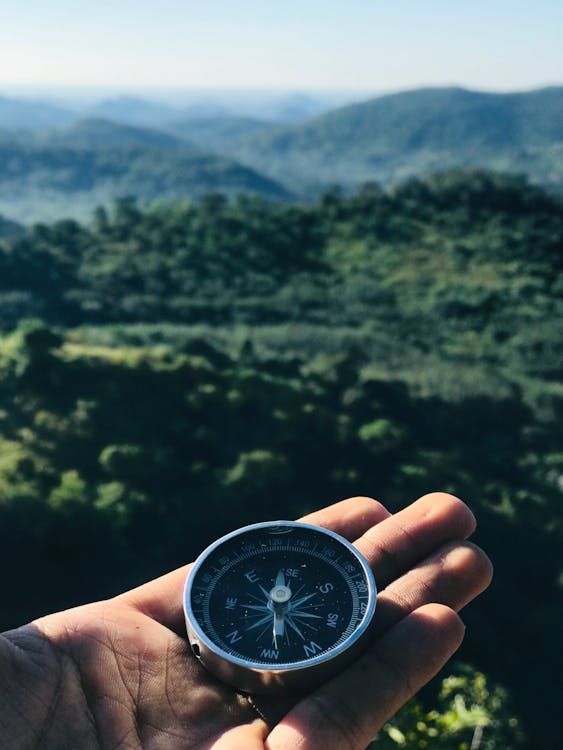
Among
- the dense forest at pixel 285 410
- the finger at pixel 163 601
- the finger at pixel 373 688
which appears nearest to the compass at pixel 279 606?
the finger at pixel 373 688

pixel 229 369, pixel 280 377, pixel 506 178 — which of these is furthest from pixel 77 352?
pixel 506 178

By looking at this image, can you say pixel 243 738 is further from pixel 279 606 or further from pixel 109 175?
pixel 109 175

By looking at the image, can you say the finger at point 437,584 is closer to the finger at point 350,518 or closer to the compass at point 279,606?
the compass at point 279,606

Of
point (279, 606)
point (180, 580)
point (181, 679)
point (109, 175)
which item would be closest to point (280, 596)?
point (279, 606)

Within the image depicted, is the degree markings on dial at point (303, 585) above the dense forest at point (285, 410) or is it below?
above

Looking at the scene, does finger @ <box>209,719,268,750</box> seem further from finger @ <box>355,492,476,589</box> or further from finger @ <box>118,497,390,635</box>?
finger @ <box>355,492,476,589</box>

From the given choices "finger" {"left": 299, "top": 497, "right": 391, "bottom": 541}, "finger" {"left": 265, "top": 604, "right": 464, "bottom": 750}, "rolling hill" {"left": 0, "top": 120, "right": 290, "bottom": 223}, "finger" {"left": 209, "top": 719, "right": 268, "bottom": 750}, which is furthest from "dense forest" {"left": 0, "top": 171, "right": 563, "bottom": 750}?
"rolling hill" {"left": 0, "top": 120, "right": 290, "bottom": 223}

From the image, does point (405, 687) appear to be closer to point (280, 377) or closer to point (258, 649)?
point (258, 649)
